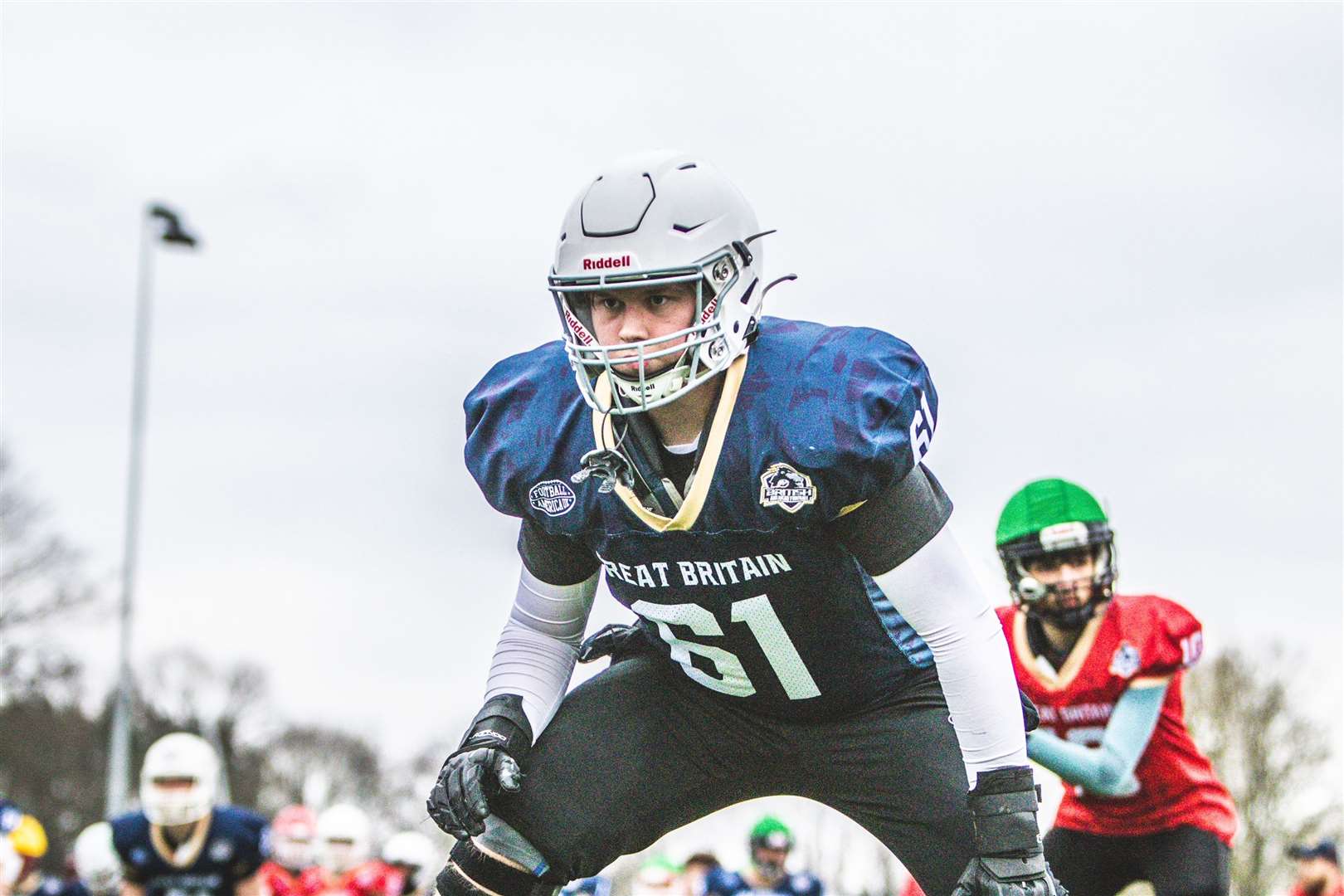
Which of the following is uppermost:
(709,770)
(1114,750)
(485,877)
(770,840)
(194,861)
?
(709,770)

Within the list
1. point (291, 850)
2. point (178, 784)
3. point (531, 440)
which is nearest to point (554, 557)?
point (531, 440)

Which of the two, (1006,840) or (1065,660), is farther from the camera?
(1065,660)

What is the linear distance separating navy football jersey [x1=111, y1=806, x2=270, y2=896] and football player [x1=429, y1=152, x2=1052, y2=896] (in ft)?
15.2

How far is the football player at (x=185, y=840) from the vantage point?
8219 mm

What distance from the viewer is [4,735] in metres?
34.8

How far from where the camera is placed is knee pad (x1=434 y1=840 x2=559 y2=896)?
154 inches

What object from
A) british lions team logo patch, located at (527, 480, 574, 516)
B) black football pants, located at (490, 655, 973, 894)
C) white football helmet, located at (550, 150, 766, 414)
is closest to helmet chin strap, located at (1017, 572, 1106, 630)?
black football pants, located at (490, 655, 973, 894)

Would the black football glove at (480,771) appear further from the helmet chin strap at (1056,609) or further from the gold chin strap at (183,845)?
the gold chin strap at (183,845)

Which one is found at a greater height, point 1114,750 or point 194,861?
point 1114,750

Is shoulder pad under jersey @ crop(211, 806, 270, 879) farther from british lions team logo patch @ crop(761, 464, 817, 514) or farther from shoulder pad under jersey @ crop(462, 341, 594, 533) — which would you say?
british lions team logo patch @ crop(761, 464, 817, 514)

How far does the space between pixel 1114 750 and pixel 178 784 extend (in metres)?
4.89

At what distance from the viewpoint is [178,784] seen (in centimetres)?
839

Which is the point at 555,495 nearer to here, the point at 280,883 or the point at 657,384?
the point at 657,384

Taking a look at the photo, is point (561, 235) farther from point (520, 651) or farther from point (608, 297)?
point (520, 651)
